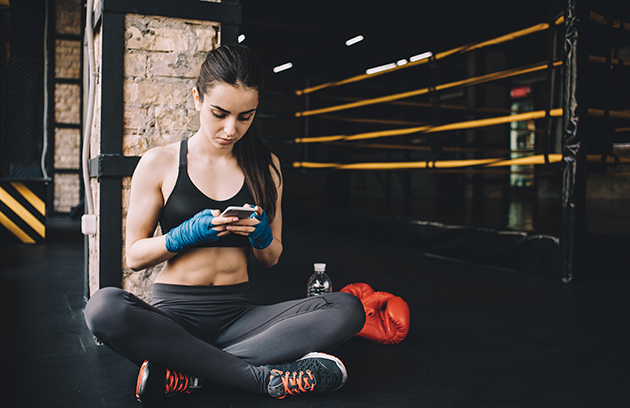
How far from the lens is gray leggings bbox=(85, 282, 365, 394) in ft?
4.28

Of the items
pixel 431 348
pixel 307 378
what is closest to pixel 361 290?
pixel 431 348

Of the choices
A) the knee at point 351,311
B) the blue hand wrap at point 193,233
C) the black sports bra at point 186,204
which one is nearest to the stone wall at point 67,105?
the black sports bra at point 186,204

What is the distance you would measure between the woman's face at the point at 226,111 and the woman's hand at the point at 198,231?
0.23 meters

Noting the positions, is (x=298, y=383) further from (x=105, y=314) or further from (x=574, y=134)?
(x=574, y=134)

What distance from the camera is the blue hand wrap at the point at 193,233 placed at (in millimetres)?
1306

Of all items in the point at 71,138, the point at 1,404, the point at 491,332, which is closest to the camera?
the point at 1,404

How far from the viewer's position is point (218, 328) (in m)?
1.51

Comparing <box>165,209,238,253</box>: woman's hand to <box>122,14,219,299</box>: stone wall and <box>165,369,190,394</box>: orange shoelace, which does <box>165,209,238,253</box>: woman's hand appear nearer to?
<box>165,369,190,394</box>: orange shoelace

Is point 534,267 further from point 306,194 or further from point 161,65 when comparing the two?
point 306,194

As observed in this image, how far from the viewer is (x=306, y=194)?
1318cm

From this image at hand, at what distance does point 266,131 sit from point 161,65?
36.5 feet

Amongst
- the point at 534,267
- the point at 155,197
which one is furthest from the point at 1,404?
the point at 534,267

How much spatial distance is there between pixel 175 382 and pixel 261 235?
0.45 m

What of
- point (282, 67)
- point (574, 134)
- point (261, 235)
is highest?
point (282, 67)
